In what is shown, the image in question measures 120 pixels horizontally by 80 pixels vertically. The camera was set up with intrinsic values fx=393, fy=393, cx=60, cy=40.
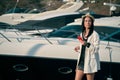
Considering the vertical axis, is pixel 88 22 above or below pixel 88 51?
above

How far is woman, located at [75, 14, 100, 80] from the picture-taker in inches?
237

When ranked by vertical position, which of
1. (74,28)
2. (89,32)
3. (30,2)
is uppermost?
(89,32)

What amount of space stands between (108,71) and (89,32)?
1.03m

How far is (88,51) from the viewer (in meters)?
6.06

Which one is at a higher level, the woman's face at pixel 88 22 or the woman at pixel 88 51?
the woman's face at pixel 88 22

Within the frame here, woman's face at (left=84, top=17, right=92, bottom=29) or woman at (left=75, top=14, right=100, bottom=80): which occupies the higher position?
woman's face at (left=84, top=17, right=92, bottom=29)

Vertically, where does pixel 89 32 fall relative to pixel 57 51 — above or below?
above

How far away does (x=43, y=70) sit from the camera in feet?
22.5

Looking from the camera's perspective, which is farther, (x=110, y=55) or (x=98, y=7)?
(x=98, y=7)

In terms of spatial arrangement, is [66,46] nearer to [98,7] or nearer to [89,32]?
[89,32]

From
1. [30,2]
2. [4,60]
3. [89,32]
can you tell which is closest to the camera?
[89,32]

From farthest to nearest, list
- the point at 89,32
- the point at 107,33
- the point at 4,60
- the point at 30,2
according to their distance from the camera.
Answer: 1. the point at 30,2
2. the point at 107,33
3. the point at 4,60
4. the point at 89,32

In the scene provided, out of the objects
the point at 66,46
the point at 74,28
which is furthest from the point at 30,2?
the point at 66,46

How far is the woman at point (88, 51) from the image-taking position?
6.02 m
